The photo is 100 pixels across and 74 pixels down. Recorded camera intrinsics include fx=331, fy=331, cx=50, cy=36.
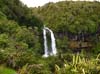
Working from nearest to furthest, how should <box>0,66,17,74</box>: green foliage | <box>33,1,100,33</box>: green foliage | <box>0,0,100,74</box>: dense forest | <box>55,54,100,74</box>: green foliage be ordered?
<box>55,54,100,74</box>: green foliage, <box>0,66,17,74</box>: green foliage, <box>0,0,100,74</box>: dense forest, <box>33,1,100,33</box>: green foliage

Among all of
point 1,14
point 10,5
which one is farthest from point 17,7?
point 1,14

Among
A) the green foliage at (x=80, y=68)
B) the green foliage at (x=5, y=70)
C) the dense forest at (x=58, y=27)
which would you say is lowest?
the dense forest at (x=58, y=27)

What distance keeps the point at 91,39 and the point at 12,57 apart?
4559 cm

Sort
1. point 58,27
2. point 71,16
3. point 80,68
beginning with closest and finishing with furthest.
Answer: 1. point 80,68
2. point 58,27
3. point 71,16

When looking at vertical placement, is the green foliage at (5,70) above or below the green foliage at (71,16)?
above

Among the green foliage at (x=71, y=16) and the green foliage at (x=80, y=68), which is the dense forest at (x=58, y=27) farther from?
the green foliage at (x=80, y=68)

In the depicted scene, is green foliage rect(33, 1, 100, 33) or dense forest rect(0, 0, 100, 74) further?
green foliage rect(33, 1, 100, 33)

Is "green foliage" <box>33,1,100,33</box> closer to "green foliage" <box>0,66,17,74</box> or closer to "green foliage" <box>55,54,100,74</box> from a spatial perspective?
"green foliage" <box>0,66,17,74</box>

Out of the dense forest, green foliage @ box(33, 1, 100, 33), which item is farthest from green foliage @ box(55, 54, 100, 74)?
green foliage @ box(33, 1, 100, 33)

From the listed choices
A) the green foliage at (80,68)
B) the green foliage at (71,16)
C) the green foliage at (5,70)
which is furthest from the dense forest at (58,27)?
the green foliage at (80,68)

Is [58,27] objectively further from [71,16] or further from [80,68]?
[80,68]

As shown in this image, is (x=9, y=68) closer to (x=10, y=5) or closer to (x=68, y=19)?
(x=10, y=5)

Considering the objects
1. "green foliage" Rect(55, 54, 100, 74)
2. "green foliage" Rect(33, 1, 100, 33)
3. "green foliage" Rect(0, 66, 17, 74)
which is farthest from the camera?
"green foliage" Rect(33, 1, 100, 33)

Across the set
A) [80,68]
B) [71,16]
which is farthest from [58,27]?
[80,68]
